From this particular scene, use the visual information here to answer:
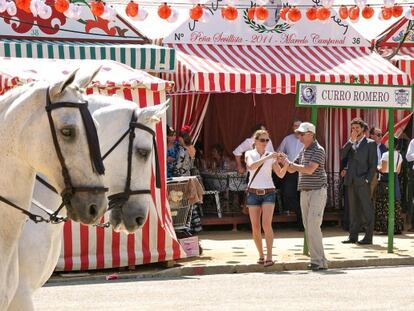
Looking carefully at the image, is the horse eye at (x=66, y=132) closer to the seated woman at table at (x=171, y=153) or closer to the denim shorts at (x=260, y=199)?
the denim shorts at (x=260, y=199)

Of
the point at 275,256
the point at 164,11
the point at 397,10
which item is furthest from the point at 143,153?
the point at 397,10

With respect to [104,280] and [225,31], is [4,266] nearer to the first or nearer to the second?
[104,280]

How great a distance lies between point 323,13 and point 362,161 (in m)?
3.07

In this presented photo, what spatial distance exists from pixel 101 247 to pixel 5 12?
5.75 m

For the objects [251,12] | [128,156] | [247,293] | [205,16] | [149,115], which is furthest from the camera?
[251,12]

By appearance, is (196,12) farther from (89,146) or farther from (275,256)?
(89,146)

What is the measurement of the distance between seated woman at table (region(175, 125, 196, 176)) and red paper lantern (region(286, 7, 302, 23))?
104 inches

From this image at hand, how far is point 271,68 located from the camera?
65.7 ft

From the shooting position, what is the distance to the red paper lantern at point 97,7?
17.7 metres

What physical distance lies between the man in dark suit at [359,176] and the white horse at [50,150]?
12497mm

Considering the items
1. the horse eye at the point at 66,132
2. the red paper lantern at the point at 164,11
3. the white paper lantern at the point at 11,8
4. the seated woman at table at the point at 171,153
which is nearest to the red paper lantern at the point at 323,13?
the red paper lantern at the point at 164,11

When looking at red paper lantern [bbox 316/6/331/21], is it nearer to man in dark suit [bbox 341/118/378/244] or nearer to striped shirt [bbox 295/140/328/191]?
man in dark suit [bbox 341/118/378/244]

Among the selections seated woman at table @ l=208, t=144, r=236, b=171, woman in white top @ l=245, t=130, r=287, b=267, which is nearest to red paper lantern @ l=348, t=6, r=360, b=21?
seated woman at table @ l=208, t=144, r=236, b=171

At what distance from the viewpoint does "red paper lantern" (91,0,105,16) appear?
17.7m
